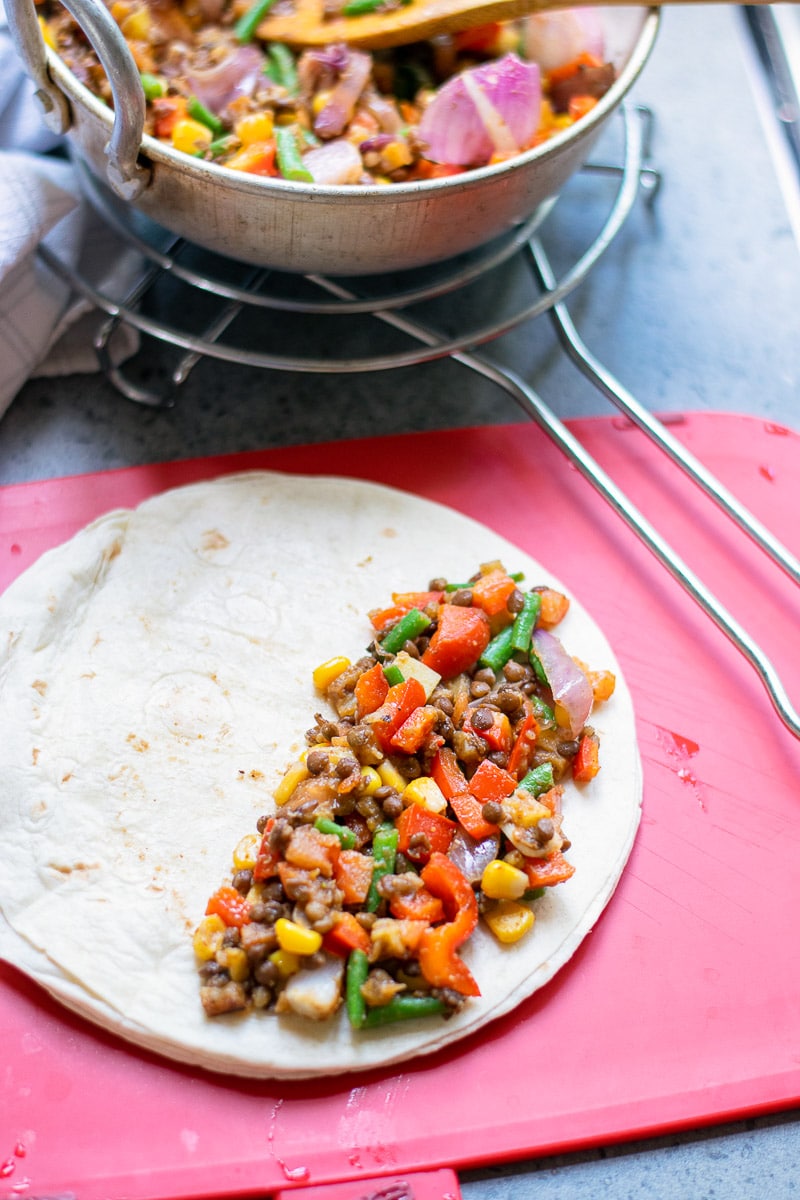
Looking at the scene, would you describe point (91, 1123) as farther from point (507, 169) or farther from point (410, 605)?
point (507, 169)

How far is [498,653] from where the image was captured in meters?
2.28

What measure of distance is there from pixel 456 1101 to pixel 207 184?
2039 mm

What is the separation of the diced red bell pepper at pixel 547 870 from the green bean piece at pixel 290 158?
5.40ft

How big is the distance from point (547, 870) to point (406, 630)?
63 cm

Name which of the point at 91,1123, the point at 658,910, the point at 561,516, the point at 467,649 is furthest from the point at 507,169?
the point at 91,1123

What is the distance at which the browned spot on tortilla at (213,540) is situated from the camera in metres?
2.42

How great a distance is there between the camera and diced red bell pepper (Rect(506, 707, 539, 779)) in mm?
2127

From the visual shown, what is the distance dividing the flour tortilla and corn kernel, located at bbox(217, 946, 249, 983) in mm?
76

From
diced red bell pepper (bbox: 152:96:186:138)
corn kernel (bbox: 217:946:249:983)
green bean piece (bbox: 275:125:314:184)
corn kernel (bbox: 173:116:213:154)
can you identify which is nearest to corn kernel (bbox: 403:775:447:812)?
corn kernel (bbox: 217:946:249:983)

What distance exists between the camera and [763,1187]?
1949mm

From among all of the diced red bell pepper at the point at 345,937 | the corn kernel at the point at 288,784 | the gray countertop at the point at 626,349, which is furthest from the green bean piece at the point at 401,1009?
the gray countertop at the point at 626,349

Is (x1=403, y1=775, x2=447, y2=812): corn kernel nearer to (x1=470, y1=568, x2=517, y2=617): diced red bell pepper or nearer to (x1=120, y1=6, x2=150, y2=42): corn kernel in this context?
(x1=470, y1=568, x2=517, y2=617): diced red bell pepper

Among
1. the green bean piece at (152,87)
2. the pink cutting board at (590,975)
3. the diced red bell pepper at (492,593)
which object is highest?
the green bean piece at (152,87)

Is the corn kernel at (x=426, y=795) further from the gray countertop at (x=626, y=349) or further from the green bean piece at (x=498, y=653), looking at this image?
the gray countertop at (x=626, y=349)
